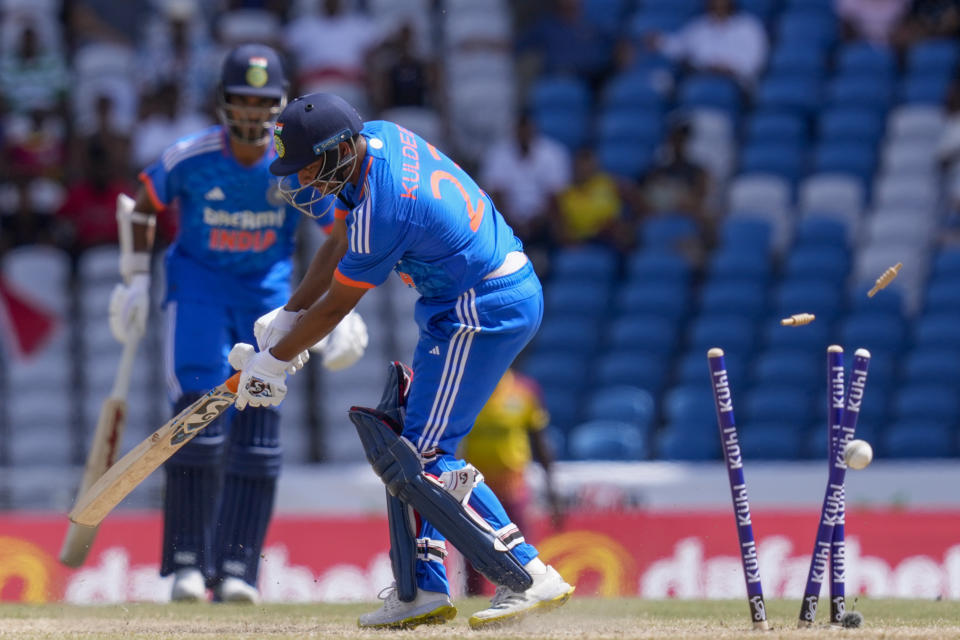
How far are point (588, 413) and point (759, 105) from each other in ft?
12.2

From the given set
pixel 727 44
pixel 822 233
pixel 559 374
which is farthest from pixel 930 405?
pixel 727 44

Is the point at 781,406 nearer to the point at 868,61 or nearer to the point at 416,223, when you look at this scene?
the point at 868,61

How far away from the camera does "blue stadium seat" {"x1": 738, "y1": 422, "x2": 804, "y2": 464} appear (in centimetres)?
1170

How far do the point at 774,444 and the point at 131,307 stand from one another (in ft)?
18.8

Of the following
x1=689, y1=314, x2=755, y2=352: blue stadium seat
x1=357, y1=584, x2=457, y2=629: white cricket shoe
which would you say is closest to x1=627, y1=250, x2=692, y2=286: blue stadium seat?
x1=689, y1=314, x2=755, y2=352: blue stadium seat

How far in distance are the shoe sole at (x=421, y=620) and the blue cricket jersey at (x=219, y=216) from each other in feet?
7.09

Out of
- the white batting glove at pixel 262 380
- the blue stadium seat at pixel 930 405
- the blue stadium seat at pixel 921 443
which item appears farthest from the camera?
the blue stadium seat at pixel 930 405

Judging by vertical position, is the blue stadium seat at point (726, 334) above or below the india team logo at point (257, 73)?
below

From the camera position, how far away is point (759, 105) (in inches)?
560

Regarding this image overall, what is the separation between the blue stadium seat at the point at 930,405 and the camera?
38.3 ft

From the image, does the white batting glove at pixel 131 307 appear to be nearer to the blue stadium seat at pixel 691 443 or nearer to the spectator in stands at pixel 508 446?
the spectator in stands at pixel 508 446

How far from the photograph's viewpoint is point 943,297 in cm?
1228

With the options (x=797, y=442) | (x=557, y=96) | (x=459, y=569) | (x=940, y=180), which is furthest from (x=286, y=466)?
(x=940, y=180)

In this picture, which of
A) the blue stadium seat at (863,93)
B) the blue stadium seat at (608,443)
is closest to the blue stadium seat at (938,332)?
the blue stadium seat at (608,443)
